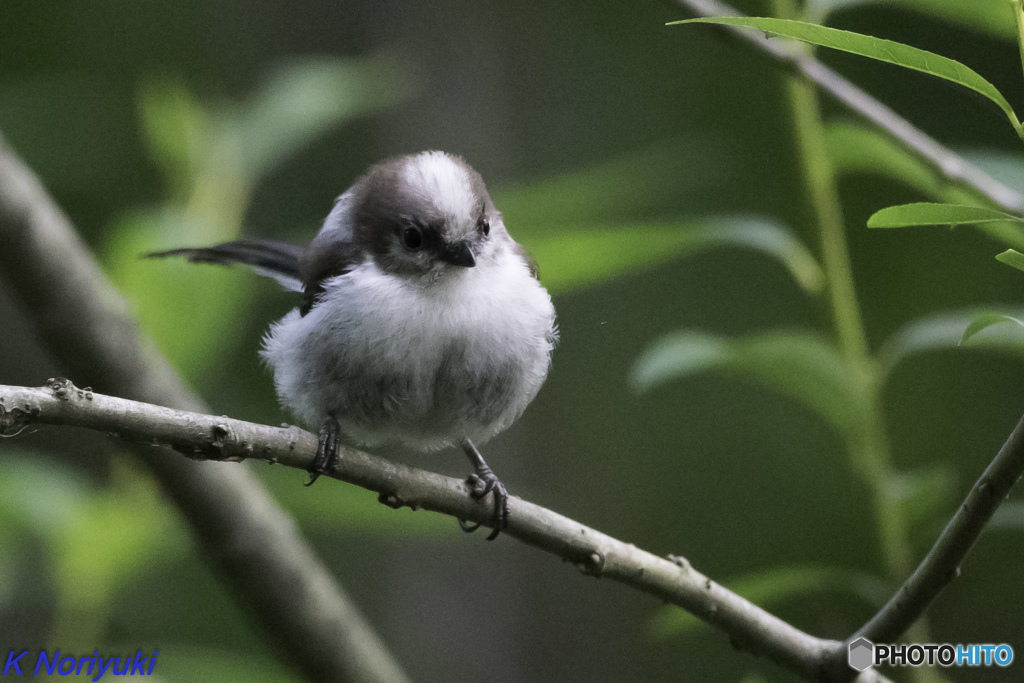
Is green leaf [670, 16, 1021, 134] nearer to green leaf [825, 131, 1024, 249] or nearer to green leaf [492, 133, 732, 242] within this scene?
green leaf [825, 131, 1024, 249]

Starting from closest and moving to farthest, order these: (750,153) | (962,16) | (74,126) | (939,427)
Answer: (962,16), (74,126), (939,427), (750,153)

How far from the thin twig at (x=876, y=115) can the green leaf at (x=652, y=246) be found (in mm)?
237

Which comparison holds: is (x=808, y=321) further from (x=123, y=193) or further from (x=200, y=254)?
(x=123, y=193)

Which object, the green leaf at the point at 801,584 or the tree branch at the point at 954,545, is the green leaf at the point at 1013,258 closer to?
the tree branch at the point at 954,545

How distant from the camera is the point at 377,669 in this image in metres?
1.71

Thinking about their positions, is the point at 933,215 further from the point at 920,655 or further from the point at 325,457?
the point at 920,655

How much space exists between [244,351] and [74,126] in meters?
0.86

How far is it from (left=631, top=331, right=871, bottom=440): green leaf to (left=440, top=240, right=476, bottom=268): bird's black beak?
0.41m

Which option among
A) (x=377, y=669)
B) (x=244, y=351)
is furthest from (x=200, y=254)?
(x=244, y=351)

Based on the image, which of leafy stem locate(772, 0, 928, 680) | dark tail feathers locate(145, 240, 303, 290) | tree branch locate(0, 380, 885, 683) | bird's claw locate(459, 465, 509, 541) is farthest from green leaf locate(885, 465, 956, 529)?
dark tail feathers locate(145, 240, 303, 290)

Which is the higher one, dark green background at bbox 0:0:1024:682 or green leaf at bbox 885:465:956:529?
dark green background at bbox 0:0:1024:682

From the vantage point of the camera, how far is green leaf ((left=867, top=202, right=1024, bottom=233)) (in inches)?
31.8

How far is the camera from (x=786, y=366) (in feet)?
4.97

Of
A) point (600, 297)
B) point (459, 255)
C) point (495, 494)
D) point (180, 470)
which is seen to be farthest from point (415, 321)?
point (600, 297)
